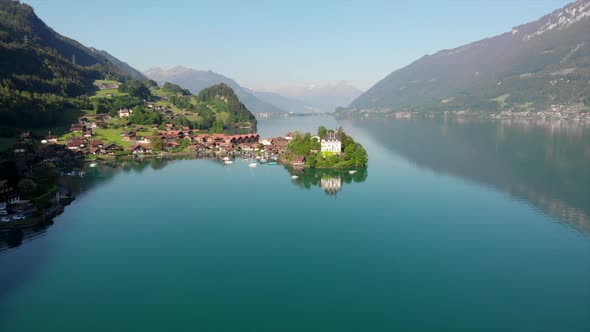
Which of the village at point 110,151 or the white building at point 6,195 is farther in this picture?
the village at point 110,151

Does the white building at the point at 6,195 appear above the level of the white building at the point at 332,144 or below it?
below

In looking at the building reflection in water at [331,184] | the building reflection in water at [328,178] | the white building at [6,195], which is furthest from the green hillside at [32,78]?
the building reflection in water at [331,184]

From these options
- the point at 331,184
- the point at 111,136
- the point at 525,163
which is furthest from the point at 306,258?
the point at 111,136

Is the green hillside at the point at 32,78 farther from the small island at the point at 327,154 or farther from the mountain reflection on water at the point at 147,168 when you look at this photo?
the small island at the point at 327,154

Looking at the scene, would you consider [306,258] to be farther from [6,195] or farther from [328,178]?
[6,195]

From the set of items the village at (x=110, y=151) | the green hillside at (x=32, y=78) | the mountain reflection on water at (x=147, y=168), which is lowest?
the mountain reflection on water at (x=147, y=168)

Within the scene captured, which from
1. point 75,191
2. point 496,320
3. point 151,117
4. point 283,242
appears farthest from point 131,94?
point 496,320

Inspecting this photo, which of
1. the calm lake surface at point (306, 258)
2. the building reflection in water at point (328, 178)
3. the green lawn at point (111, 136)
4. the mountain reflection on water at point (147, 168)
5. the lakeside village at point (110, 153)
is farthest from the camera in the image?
the green lawn at point (111, 136)
